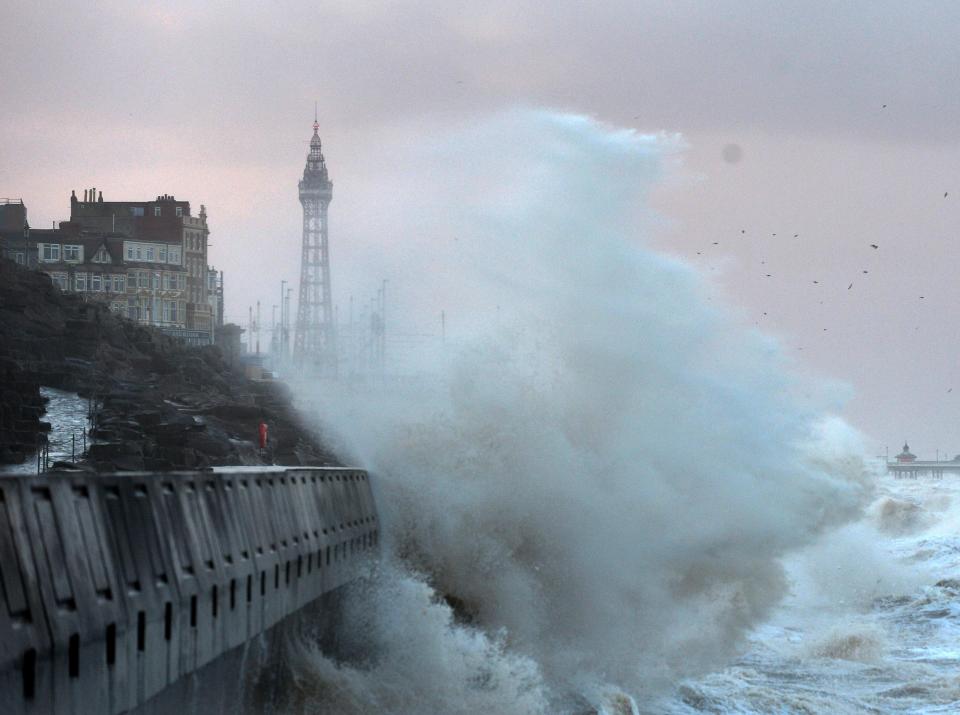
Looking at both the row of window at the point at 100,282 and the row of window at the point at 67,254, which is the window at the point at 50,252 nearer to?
the row of window at the point at 67,254

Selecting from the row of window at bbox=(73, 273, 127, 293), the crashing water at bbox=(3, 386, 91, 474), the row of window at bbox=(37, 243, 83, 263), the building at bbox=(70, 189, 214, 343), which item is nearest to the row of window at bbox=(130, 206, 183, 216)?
the building at bbox=(70, 189, 214, 343)

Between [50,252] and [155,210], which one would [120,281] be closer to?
[50,252]

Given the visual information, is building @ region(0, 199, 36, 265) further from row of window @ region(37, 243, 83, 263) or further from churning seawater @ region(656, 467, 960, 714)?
churning seawater @ region(656, 467, 960, 714)

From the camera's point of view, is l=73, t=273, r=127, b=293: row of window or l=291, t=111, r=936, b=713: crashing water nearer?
l=291, t=111, r=936, b=713: crashing water

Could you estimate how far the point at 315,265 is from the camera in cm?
14925

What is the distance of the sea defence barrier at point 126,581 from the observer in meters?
9.61

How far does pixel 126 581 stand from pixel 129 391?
6167 centimetres

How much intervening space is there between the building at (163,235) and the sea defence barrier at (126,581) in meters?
99.1

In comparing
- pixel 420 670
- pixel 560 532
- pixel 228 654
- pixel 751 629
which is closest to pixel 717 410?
pixel 751 629

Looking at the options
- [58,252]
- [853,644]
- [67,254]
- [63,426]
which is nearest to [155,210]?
[67,254]

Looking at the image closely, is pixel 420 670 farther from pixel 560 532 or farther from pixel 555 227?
pixel 555 227

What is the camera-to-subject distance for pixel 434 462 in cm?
2861

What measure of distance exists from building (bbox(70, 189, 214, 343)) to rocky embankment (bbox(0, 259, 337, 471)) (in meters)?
16.9

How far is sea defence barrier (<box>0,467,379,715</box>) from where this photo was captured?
31.5 ft
